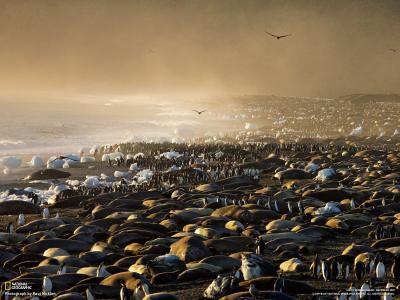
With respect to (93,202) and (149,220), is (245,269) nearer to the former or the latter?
(149,220)

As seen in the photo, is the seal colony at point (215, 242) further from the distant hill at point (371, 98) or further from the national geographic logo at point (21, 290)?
the distant hill at point (371, 98)

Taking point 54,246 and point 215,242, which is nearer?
point 215,242

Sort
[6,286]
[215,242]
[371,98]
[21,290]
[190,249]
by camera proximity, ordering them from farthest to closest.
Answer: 1. [371,98]
2. [215,242]
3. [190,249]
4. [6,286]
5. [21,290]

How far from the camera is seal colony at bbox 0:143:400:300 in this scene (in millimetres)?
Answer: 10062

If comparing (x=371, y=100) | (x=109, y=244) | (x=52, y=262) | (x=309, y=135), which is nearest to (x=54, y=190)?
(x=109, y=244)

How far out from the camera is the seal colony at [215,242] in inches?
396

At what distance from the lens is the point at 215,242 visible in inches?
521

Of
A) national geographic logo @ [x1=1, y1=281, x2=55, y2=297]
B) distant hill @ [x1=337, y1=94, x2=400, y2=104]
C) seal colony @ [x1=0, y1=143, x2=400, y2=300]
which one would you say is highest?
distant hill @ [x1=337, y1=94, x2=400, y2=104]

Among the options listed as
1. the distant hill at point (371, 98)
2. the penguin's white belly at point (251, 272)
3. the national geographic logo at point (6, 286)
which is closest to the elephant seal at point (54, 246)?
the national geographic logo at point (6, 286)

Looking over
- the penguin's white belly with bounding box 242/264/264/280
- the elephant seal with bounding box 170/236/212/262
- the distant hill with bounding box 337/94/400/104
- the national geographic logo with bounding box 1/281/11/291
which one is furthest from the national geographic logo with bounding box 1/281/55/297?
the distant hill with bounding box 337/94/400/104

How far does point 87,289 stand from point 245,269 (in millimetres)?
2892

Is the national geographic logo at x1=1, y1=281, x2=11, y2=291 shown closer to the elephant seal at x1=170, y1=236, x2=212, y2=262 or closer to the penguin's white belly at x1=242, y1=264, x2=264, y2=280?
the elephant seal at x1=170, y1=236, x2=212, y2=262

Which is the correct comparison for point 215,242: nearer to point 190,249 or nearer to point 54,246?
point 190,249

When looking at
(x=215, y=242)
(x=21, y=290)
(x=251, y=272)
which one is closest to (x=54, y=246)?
(x=21, y=290)
